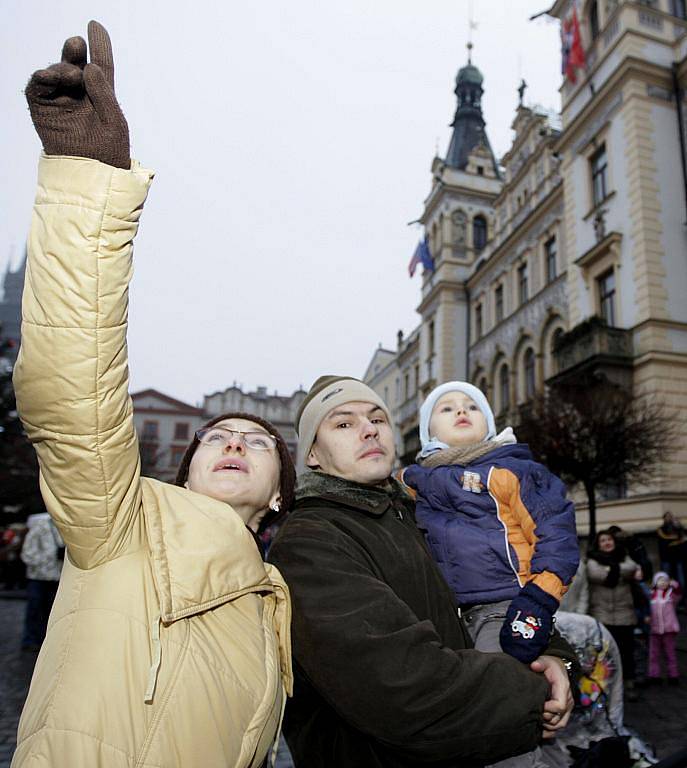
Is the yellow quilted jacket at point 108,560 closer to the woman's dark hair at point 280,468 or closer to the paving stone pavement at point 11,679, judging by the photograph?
the woman's dark hair at point 280,468

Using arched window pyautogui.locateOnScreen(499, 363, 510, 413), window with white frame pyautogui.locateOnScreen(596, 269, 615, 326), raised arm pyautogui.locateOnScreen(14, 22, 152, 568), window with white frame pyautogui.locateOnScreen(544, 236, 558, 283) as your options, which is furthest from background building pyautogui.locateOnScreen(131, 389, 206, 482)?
raised arm pyautogui.locateOnScreen(14, 22, 152, 568)

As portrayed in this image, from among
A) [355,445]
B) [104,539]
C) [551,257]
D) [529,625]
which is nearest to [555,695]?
[529,625]

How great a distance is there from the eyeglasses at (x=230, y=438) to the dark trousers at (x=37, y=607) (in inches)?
237

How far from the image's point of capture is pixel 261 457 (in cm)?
204

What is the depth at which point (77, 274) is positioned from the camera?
1225mm

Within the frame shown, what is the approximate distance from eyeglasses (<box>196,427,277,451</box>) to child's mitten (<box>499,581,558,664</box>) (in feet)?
3.39

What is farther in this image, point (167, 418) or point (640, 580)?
point (167, 418)

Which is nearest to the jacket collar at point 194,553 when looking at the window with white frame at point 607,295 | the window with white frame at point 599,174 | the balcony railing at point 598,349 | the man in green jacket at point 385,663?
the man in green jacket at point 385,663

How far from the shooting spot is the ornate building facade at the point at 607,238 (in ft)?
50.8

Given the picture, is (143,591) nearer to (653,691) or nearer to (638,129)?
(653,691)

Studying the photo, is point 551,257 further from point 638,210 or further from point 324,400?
point 324,400

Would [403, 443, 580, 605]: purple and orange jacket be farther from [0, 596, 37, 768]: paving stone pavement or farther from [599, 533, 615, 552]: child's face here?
[599, 533, 615, 552]: child's face

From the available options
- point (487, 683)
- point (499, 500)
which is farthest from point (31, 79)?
point (499, 500)

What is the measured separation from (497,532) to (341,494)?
86 cm
